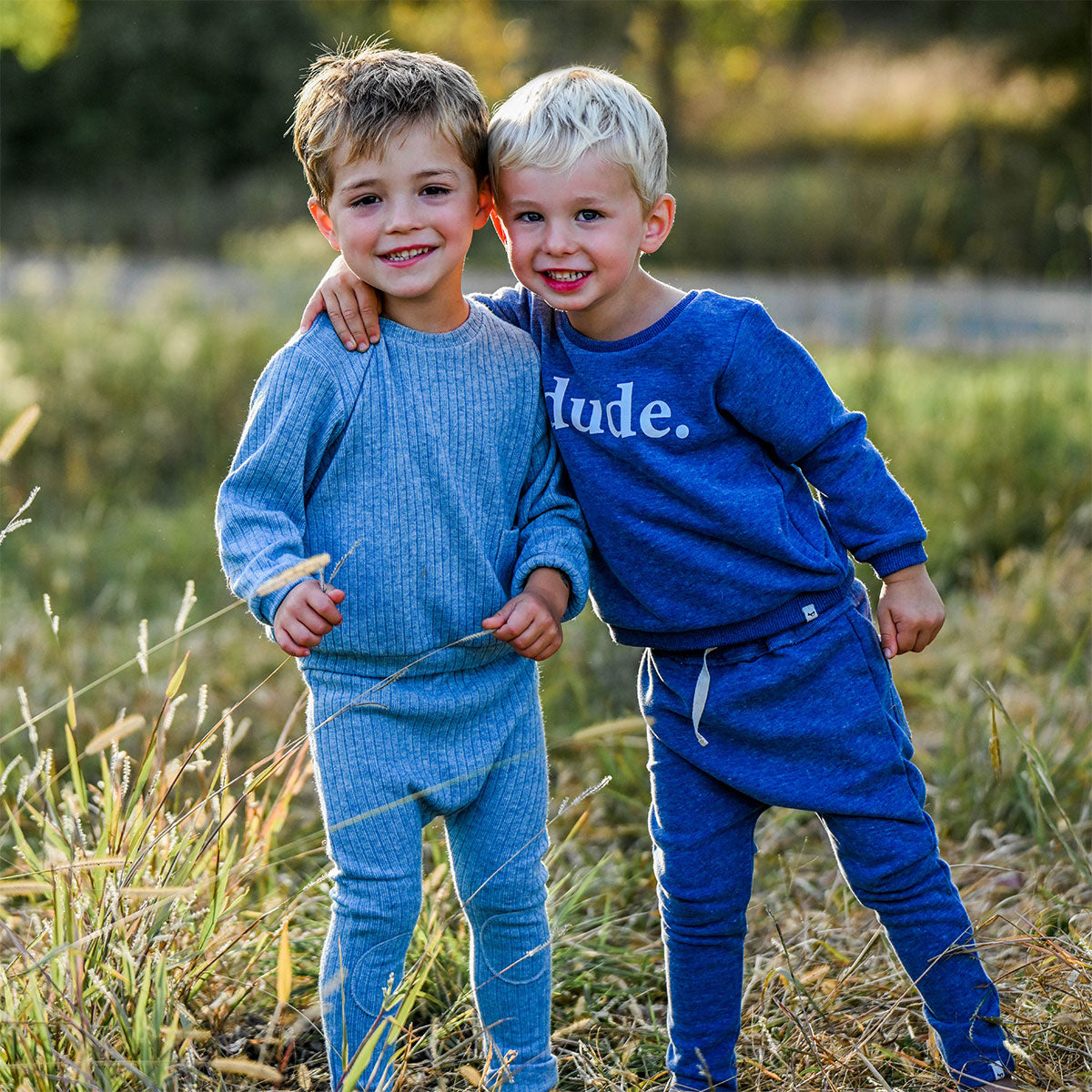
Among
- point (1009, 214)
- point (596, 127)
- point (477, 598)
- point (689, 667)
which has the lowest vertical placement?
point (1009, 214)

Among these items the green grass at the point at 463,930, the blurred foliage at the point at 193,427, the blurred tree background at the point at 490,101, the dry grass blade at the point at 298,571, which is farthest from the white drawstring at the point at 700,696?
the blurred tree background at the point at 490,101

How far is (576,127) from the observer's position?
1950mm

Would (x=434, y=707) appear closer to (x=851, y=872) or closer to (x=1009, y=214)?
(x=851, y=872)

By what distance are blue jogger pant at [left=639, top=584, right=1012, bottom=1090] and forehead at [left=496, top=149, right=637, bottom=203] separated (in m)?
0.74

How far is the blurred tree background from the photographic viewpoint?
52.6 ft

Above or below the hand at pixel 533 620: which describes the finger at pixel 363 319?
above

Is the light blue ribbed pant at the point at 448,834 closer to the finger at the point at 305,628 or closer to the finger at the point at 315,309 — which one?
the finger at the point at 305,628

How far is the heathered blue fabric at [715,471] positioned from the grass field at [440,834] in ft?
0.83

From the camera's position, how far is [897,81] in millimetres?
19688

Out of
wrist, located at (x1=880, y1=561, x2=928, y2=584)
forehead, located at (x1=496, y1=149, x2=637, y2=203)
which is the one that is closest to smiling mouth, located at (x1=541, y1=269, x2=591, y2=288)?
forehead, located at (x1=496, y1=149, x2=637, y2=203)

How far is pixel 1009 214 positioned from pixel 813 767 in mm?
11667

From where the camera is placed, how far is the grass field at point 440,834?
195cm

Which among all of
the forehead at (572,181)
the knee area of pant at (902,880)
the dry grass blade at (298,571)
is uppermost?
the forehead at (572,181)

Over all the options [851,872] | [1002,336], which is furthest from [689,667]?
[1002,336]
